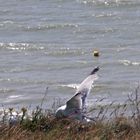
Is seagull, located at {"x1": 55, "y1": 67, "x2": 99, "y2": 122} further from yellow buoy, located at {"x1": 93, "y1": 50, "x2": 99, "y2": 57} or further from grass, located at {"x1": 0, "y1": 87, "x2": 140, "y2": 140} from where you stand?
yellow buoy, located at {"x1": 93, "y1": 50, "x2": 99, "y2": 57}

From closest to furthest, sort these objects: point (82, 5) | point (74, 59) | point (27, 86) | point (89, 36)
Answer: point (27, 86) < point (74, 59) < point (89, 36) < point (82, 5)

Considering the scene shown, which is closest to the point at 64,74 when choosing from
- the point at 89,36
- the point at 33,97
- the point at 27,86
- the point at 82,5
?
the point at 27,86

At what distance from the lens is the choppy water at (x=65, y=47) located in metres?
12.6

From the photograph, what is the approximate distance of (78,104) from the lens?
5676mm

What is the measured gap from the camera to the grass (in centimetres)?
550

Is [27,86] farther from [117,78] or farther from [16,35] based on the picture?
[16,35]

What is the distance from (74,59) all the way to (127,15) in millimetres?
4813

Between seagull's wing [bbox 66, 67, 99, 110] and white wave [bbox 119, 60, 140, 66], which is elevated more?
seagull's wing [bbox 66, 67, 99, 110]

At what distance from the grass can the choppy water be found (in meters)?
4.27

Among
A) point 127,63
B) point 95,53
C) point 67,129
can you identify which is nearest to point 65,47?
point 95,53

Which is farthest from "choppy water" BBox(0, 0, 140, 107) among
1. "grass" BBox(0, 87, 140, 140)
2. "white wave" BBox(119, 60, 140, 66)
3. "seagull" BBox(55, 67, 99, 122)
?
"seagull" BBox(55, 67, 99, 122)

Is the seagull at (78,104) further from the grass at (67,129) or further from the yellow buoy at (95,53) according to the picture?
the yellow buoy at (95,53)

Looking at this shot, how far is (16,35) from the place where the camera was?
18.0 meters

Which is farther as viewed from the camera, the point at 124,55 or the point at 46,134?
the point at 124,55
